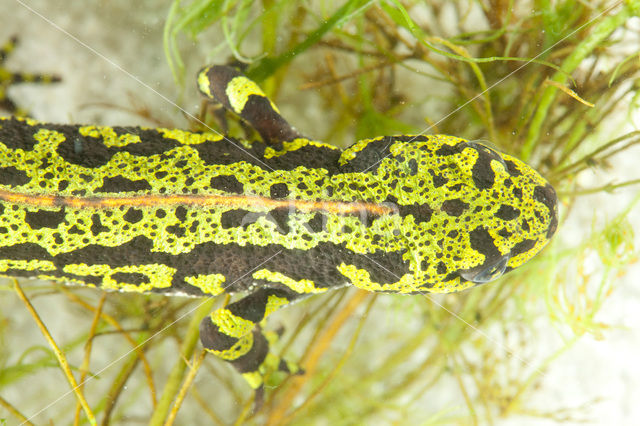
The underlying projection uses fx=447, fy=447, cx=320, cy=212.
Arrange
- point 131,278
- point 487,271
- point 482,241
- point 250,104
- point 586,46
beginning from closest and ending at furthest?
point 482,241, point 487,271, point 131,278, point 250,104, point 586,46

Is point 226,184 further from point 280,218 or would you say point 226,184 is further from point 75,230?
point 75,230

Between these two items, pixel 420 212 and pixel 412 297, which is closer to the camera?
pixel 420 212

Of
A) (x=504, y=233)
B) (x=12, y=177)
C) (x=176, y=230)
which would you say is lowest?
(x=504, y=233)

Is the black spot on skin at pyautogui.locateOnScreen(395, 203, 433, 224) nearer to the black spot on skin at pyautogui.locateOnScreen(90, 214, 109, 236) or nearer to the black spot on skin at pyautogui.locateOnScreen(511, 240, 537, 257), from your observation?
the black spot on skin at pyautogui.locateOnScreen(511, 240, 537, 257)

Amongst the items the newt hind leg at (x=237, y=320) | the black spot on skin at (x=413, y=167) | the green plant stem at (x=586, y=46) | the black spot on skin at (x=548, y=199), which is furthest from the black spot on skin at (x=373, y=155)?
the green plant stem at (x=586, y=46)

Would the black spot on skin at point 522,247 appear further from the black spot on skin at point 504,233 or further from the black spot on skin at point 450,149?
the black spot on skin at point 450,149

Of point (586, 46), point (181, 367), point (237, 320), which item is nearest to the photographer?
point (237, 320)

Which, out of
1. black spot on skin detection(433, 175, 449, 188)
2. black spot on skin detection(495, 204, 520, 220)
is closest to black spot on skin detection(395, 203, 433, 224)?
black spot on skin detection(433, 175, 449, 188)

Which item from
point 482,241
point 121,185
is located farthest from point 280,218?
point 482,241

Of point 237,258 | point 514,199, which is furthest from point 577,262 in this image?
point 237,258
